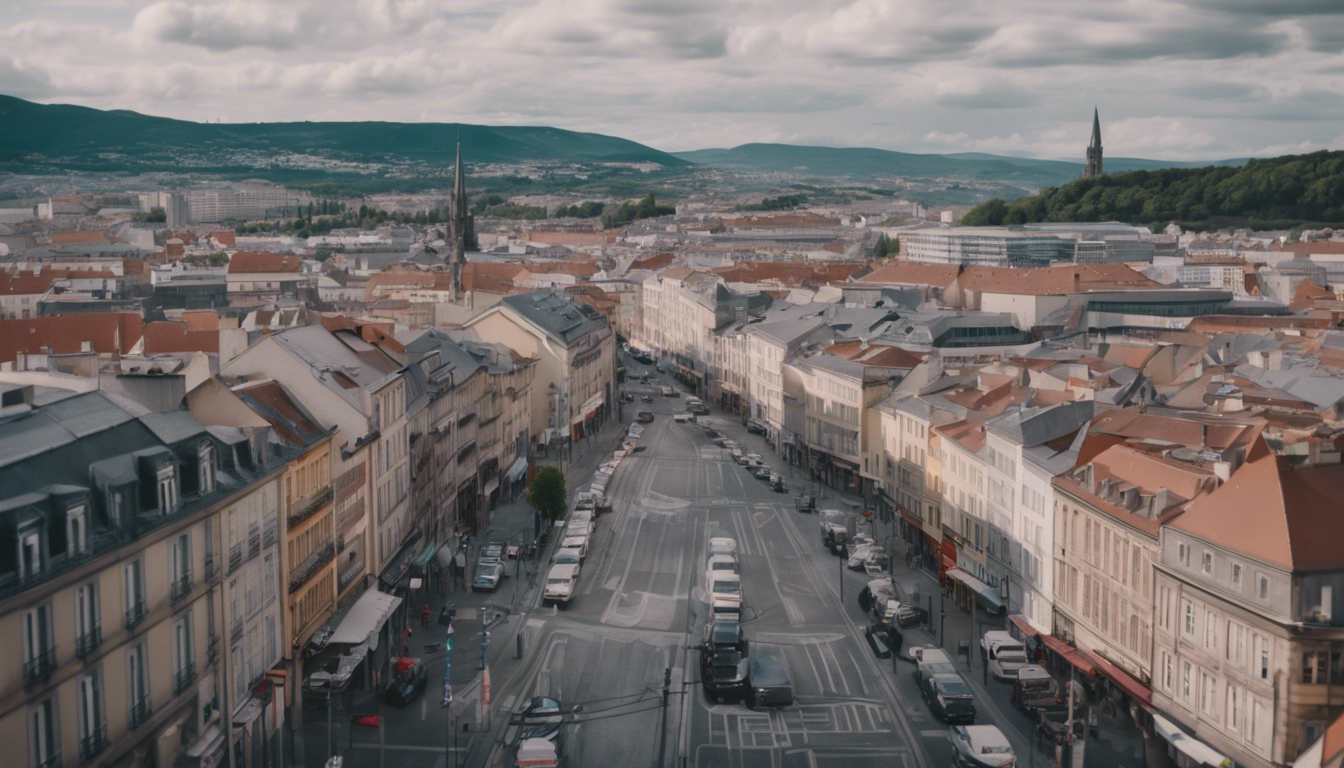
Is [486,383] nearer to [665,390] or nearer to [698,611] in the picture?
[698,611]

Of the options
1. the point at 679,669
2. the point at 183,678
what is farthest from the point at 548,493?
the point at 183,678

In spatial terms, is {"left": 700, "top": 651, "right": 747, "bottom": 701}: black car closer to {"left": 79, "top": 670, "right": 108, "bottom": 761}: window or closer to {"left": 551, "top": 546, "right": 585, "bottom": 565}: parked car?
{"left": 551, "top": 546, "right": 585, "bottom": 565}: parked car

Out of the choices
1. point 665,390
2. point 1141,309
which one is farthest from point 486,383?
point 1141,309

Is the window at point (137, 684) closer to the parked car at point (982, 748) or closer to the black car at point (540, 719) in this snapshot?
the black car at point (540, 719)

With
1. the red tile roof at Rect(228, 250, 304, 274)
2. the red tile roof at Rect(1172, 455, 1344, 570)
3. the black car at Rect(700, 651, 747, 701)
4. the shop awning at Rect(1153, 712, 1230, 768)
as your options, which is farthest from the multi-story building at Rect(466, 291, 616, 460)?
the red tile roof at Rect(228, 250, 304, 274)

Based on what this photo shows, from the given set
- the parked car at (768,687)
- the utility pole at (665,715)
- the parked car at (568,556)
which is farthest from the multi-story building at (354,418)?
the parked car at (768,687)

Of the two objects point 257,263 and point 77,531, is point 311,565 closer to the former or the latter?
point 77,531
